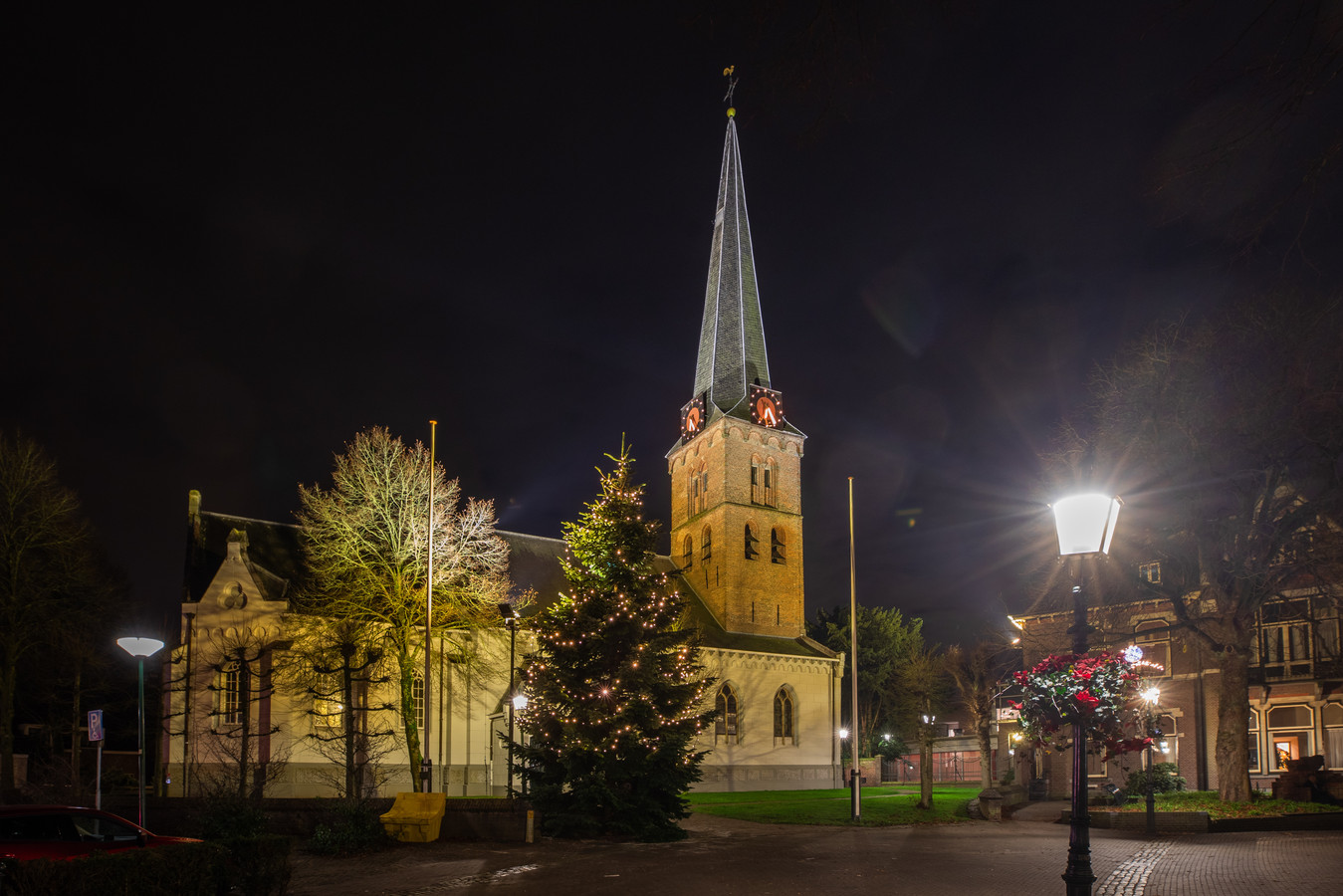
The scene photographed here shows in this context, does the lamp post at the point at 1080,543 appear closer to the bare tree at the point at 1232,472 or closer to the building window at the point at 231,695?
the bare tree at the point at 1232,472

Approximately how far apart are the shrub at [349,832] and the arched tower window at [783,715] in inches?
1237

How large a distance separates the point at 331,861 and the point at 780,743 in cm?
3339

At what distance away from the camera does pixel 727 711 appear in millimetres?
46469

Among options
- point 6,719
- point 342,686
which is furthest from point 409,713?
point 6,719

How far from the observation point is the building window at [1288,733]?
118ft

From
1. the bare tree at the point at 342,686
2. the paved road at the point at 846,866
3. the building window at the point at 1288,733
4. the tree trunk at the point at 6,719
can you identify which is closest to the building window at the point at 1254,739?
the building window at the point at 1288,733

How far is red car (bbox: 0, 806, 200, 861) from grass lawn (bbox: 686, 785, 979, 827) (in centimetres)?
1836

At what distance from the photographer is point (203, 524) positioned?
42281 mm

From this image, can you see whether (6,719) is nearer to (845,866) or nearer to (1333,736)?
(845,866)

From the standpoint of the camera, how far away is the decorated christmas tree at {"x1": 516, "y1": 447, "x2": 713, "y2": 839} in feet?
72.7

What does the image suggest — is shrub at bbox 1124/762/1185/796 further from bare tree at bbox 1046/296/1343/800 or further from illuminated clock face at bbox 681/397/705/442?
illuminated clock face at bbox 681/397/705/442

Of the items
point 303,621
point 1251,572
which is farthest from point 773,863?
point 303,621

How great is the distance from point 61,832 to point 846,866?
12472 mm

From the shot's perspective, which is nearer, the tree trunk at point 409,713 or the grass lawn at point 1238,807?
the grass lawn at point 1238,807
